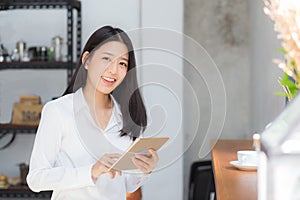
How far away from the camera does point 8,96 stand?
5.38 metres

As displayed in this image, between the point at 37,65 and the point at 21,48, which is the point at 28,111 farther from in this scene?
the point at 21,48

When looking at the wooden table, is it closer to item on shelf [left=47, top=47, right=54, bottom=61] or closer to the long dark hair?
the long dark hair

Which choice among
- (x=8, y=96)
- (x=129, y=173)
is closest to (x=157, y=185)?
(x=8, y=96)

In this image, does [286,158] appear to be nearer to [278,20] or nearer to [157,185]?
[278,20]

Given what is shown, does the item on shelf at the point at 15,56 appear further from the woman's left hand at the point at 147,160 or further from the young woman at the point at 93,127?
the woman's left hand at the point at 147,160

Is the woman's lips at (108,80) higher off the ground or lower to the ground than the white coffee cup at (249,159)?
higher

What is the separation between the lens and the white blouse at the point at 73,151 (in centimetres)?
228

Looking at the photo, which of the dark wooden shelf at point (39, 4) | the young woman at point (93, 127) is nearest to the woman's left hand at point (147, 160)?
the young woman at point (93, 127)

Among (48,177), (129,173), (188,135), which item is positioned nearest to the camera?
(48,177)

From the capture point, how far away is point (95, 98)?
2.46 metres

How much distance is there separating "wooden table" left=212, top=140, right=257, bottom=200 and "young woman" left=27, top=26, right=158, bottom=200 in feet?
0.89

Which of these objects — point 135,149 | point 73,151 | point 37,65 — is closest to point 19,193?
point 37,65

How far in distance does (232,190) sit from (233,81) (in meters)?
4.35

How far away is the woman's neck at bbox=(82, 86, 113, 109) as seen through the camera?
244 cm
